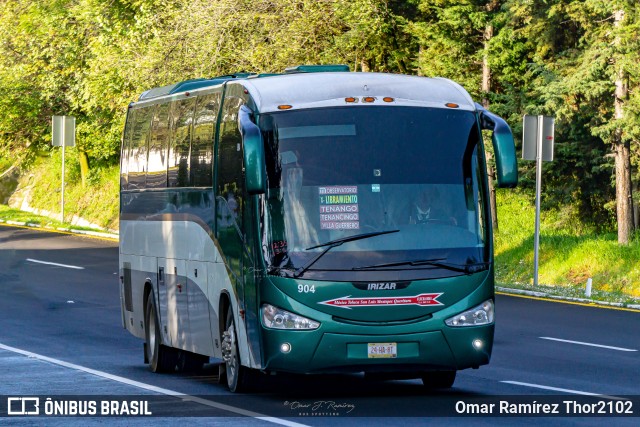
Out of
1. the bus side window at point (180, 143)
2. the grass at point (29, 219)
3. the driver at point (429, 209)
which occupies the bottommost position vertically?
the grass at point (29, 219)

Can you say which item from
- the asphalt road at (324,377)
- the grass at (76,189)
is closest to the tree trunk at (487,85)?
the asphalt road at (324,377)

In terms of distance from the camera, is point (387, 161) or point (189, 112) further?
point (189, 112)

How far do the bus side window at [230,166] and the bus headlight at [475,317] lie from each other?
7.43 ft

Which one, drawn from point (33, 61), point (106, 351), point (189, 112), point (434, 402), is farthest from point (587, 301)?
point (33, 61)

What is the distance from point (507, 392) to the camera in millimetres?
14711

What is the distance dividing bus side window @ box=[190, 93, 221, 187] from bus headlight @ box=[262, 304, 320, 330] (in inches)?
95.9

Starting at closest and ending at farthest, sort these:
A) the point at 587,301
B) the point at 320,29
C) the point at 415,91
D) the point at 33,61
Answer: the point at 415,91, the point at 587,301, the point at 320,29, the point at 33,61

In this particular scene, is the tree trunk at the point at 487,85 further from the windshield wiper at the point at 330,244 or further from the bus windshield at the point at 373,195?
the windshield wiper at the point at 330,244

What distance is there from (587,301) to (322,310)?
1497cm

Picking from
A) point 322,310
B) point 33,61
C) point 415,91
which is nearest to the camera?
point 322,310

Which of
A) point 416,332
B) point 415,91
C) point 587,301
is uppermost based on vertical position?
point 415,91

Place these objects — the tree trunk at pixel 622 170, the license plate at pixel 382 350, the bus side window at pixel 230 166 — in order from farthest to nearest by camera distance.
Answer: the tree trunk at pixel 622 170, the bus side window at pixel 230 166, the license plate at pixel 382 350

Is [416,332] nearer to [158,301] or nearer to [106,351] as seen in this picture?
[158,301]

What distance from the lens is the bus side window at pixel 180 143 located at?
16688 millimetres
